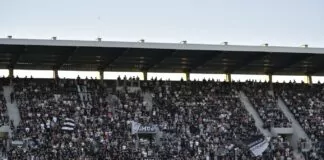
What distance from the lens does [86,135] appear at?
43.2 metres

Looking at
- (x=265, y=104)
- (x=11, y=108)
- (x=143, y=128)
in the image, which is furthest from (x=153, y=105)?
(x=11, y=108)

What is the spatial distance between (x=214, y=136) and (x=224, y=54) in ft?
19.7

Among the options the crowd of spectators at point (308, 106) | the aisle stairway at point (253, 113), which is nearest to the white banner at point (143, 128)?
the aisle stairway at point (253, 113)

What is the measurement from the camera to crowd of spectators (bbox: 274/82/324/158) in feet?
157

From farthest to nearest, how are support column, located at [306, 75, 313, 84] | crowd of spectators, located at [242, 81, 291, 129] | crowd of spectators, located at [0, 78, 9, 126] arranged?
Answer: support column, located at [306, 75, 313, 84] < crowd of spectators, located at [242, 81, 291, 129] < crowd of spectators, located at [0, 78, 9, 126]

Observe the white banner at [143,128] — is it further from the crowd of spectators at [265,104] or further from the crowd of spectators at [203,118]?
the crowd of spectators at [265,104]

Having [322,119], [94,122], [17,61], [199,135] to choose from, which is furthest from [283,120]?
[17,61]

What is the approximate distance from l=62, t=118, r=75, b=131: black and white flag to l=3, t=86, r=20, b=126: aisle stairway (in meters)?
2.68

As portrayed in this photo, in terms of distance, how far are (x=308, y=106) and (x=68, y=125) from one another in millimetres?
16658

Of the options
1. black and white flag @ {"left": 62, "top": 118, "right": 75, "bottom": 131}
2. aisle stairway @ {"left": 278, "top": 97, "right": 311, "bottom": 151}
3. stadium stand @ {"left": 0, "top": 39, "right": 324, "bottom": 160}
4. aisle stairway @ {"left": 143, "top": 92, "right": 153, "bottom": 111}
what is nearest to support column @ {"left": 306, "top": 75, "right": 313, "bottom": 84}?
stadium stand @ {"left": 0, "top": 39, "right": 324, "bottom": 160}

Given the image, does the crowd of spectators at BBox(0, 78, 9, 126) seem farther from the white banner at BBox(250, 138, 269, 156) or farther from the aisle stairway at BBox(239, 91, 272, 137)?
the aisle stairway at BBox(239, 91, 272, 137)

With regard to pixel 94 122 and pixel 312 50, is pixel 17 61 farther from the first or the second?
pixel 312 50

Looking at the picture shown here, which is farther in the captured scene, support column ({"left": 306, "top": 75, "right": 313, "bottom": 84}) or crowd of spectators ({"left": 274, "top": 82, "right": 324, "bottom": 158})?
support column ({"left": 306, "top": 75, "right": 313, "bottom": 84})

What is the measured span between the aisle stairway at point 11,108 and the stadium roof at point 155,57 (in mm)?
2116
